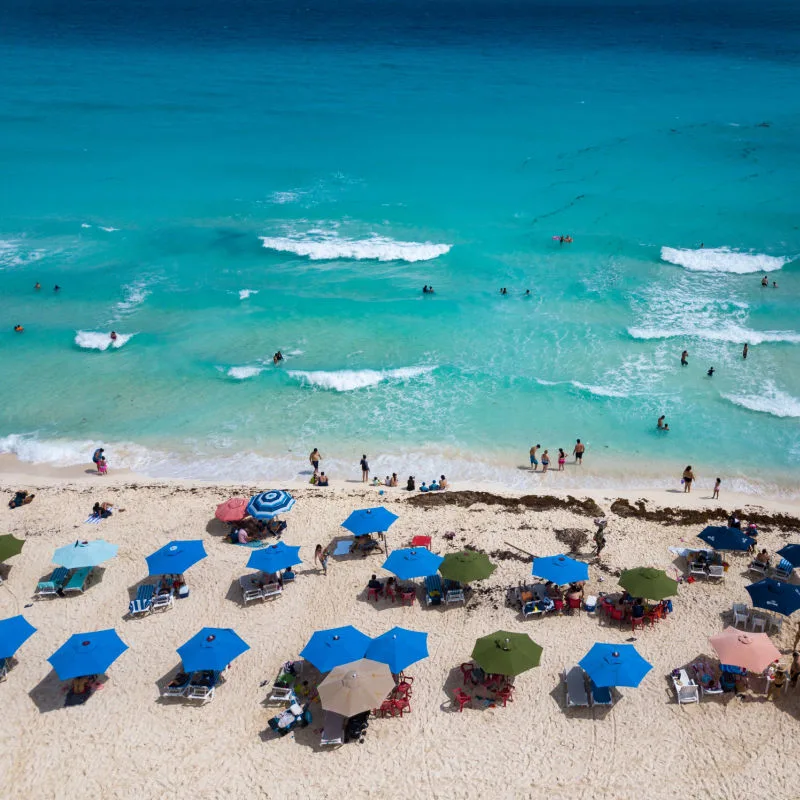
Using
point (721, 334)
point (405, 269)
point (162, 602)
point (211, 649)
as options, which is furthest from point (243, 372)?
point (721, 334)

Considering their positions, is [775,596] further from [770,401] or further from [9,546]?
[9,546]

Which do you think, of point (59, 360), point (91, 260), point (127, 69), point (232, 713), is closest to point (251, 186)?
point (91, 260)

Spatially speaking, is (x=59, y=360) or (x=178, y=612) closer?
(x=178, y=612)

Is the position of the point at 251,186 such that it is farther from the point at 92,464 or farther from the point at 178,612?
the point at 178,612

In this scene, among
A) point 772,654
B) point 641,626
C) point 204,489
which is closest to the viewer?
point 772,654

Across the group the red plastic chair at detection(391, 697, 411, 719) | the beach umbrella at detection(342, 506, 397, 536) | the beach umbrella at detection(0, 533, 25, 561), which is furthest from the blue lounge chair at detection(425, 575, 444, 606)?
the beach umbrella at detection(0, 533, 25, 561)

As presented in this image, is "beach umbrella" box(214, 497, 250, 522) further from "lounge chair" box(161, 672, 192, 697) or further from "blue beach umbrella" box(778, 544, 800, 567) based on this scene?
"blue beach umbrella" box(778, 544, 800, 567)
